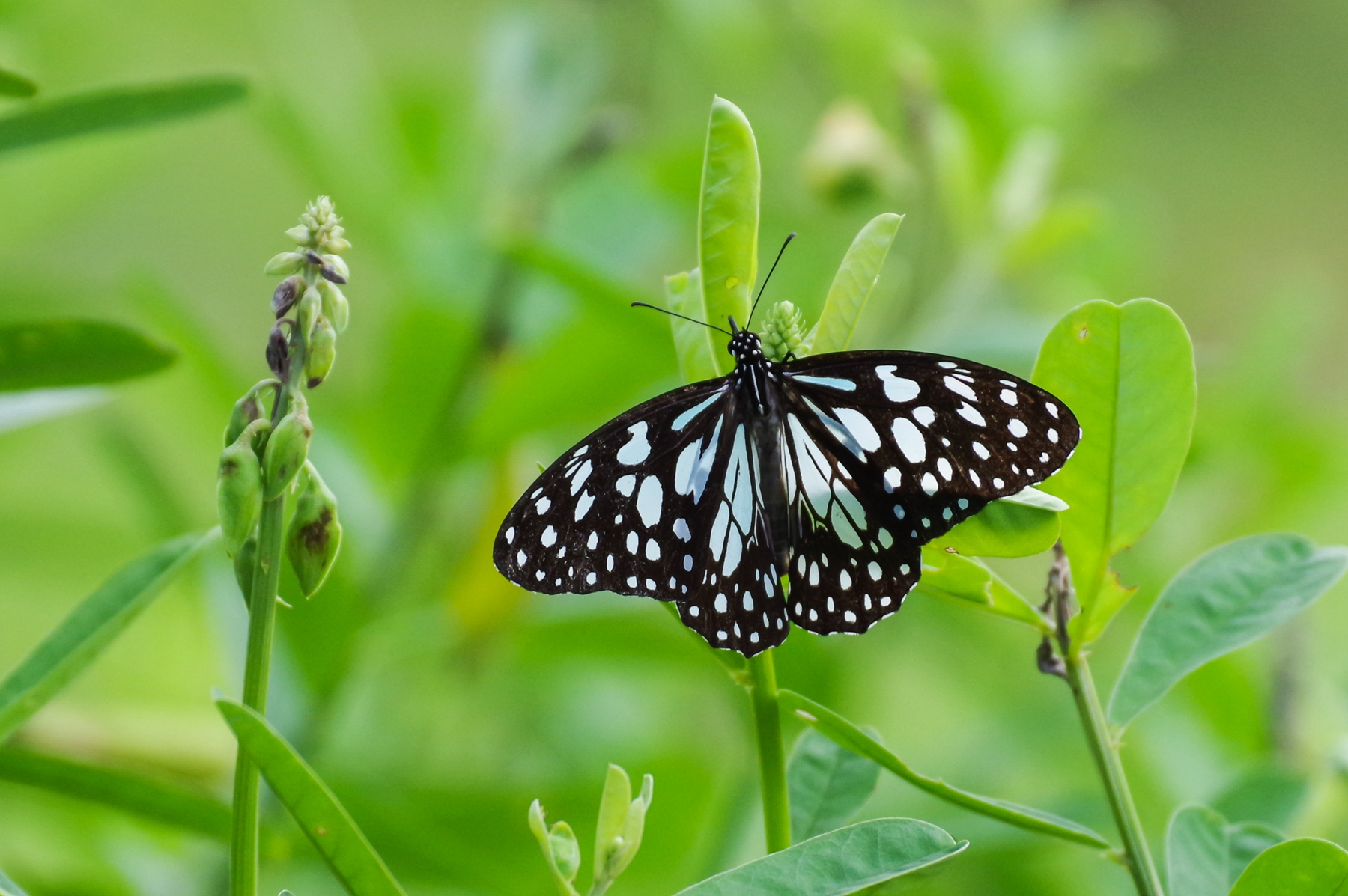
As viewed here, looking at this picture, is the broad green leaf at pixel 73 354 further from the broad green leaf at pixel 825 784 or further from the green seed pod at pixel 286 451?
the broad green leaf at pixel 825 784

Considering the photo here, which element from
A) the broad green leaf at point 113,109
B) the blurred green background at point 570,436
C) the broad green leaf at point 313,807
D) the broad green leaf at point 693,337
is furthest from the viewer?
the blurred green background at point 570,436

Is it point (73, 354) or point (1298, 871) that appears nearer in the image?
point (1298, 871)

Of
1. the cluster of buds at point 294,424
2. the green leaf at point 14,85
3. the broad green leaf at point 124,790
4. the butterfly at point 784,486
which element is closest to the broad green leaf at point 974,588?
the butterfly at point 784,486

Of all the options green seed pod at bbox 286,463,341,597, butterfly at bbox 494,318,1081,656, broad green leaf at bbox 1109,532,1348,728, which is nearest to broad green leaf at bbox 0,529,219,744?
green seed pod at bbox 286,463,341,597

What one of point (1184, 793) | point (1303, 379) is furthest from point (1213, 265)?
point (1184, 793)

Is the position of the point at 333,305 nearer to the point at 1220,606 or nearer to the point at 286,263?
the point at 286,263

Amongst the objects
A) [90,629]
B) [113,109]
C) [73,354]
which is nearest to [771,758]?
[90,629]

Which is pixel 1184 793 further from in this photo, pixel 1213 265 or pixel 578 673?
pixel 1213 265
